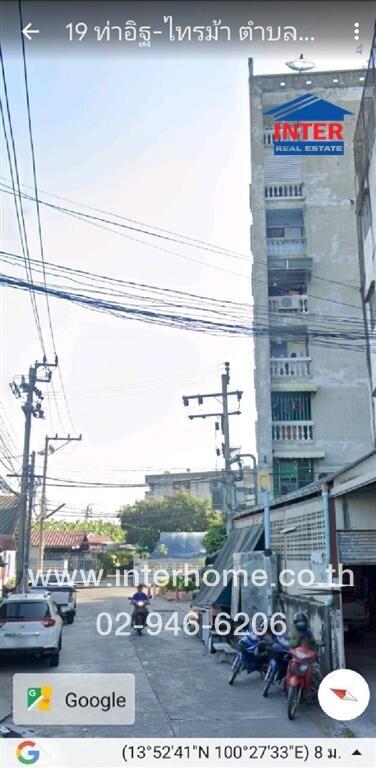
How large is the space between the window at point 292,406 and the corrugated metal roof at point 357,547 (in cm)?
1729

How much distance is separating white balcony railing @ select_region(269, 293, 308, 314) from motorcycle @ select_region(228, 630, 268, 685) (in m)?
18.5

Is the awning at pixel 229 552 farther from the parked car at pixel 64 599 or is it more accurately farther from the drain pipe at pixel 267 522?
the parked car at pixel 64 599

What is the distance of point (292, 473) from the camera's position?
26.2 metres

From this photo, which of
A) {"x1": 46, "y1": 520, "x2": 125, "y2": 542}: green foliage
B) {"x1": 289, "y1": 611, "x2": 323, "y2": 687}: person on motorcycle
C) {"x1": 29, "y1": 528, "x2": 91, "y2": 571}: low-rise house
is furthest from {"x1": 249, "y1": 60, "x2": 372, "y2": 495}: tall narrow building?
{"x1": 46, "y1": 520, "x2": 125, "y2": 542}: green foliage

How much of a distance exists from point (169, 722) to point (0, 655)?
4.72 metres

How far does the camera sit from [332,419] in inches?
1054

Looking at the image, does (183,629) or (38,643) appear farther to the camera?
(183,629)

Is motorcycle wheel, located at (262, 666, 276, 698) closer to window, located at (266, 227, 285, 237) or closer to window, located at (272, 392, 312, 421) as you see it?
window, located at (272, 392, 312, 421)

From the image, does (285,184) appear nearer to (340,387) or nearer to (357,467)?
(340,387)

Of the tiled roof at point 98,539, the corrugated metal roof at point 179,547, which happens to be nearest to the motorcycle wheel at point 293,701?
the corrugated metal roof at point 179,547

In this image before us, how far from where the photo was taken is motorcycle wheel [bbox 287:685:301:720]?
7176 millimetres

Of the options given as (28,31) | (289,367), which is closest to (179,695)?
(28,31)

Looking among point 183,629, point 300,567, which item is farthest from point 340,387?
point 300,567
